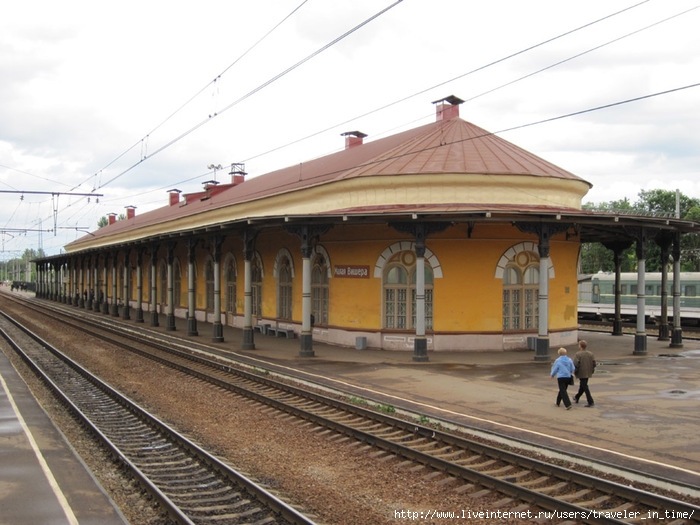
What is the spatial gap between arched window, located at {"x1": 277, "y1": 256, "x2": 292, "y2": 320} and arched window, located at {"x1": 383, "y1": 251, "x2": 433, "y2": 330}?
5258 millimetres

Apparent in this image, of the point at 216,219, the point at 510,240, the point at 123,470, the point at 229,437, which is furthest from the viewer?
the point at 216,219

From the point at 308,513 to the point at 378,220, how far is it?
1174cm

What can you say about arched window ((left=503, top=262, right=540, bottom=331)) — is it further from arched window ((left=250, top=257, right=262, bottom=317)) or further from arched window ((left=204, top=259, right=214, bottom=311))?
arched window ((left=204, top=259, right=214, bottom=311))

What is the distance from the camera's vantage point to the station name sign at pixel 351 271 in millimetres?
20062

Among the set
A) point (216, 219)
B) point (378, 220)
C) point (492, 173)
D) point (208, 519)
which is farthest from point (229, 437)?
point (216, 219)

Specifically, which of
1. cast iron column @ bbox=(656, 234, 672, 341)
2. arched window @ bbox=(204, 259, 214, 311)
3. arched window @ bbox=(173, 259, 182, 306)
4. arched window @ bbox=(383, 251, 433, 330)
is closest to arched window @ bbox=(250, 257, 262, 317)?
arched window @ bbox=(204, 259, 214, 311)

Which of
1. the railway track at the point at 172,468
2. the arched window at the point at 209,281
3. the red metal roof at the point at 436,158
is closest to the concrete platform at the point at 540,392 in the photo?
the railway track at the point at 172,468

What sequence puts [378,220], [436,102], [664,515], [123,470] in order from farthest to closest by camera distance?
1. [436,102]
2. [378,220]
3. [123,470]
4. [664,515]

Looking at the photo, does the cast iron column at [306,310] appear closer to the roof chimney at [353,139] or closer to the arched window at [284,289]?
the arched window at [284,289]

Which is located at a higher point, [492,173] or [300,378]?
[492,173]

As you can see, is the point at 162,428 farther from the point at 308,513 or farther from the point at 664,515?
the point at 664,515

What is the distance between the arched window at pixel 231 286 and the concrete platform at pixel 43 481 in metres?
18.3

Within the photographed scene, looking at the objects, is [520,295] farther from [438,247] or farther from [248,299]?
[248,299]

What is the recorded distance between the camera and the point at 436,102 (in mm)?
25734
